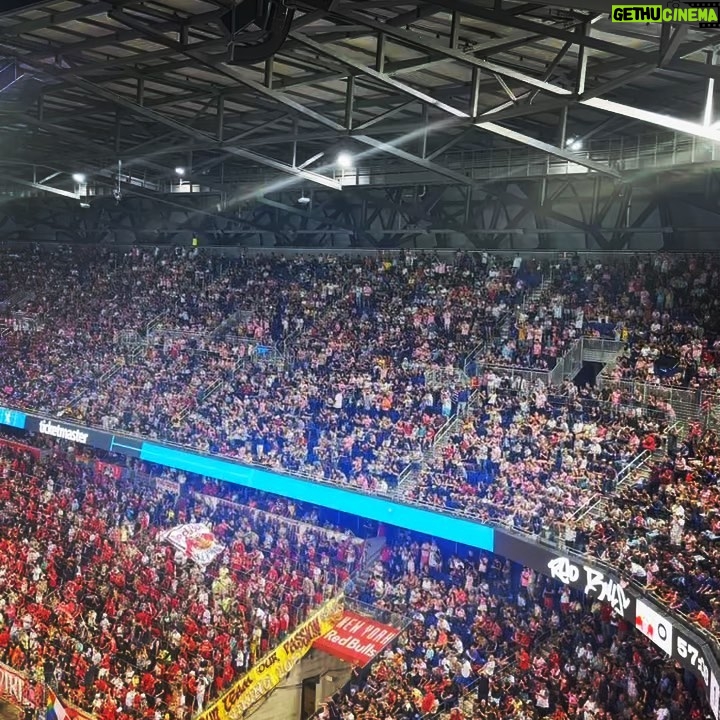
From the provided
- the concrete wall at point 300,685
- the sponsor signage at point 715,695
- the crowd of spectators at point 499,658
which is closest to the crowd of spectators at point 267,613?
the crowd of spectators at point 499,658

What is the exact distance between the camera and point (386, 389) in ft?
68.6

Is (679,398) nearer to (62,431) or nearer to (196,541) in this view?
(196,541)

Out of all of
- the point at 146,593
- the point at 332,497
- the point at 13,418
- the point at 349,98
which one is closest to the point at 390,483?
the point at 332,497

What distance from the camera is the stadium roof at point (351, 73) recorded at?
1301 centimetres

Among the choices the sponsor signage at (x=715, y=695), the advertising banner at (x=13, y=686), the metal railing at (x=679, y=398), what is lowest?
the advertising banner at (x=13, y=686)

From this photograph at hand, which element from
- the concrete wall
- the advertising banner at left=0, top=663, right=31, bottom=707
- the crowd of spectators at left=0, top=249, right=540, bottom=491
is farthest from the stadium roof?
the advertising banner at left=0, top=663, right=31, bottom=707

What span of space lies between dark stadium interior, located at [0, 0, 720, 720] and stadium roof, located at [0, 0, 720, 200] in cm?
10

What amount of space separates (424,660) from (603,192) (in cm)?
1325

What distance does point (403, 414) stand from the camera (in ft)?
65.6

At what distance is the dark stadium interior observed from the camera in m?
13.8

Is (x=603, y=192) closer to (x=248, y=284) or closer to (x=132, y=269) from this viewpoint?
(x=248, y=284)

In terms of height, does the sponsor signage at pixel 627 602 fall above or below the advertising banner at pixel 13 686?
above

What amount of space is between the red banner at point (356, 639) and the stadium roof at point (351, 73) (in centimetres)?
950

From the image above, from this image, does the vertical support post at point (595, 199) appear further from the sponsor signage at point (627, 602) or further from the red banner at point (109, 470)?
the red banner at point (109, 470)
